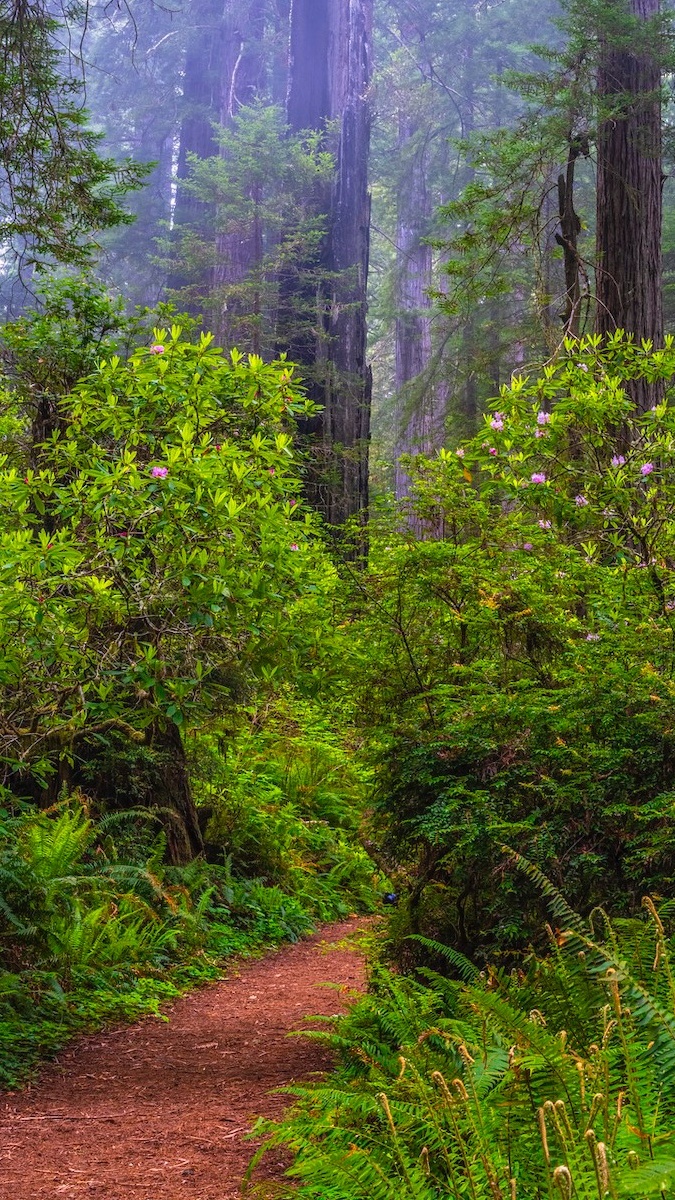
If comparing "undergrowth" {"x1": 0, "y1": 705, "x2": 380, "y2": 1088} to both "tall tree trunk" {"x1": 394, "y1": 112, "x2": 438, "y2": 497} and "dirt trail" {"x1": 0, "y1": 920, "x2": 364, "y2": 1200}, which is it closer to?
"dirt trail" {"x1": 0, "y1": 920, "x2": 364, "y2": 1200}

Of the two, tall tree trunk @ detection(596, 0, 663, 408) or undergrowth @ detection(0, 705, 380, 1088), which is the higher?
tall tree trunk @ detection(596, 0, 663, 408)

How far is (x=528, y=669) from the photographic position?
15.4 feet

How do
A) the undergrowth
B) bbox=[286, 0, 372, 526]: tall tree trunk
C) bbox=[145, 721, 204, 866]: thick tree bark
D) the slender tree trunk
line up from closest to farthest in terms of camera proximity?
the undergrowth < bbox=[145, 721, 204, 866]: thick tree bark < bbox=[286, 0, 372, 526]: tall tree trunk < the slender tree trunk

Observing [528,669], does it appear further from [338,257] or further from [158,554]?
[338,257]

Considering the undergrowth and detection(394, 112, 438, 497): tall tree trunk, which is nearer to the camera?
the undergrowth

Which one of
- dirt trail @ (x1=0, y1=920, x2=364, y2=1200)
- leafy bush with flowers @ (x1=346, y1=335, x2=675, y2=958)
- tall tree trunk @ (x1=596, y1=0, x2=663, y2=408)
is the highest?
tall tree trunk @ (x1=596, y1=0, x2=663, y2=408)

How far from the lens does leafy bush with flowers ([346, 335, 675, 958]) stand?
3717 mm

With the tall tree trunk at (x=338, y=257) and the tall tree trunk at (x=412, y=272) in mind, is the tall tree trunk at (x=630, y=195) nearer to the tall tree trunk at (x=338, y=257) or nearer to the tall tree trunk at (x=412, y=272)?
the tall tree trunk at (x=338, y=257)

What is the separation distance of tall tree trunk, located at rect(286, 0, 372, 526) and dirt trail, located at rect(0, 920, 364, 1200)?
21.3 feet

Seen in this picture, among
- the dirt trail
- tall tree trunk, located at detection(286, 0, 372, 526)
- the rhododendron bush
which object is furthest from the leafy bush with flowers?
tall tree trunk, located at detection(286, 0, 372, 526)

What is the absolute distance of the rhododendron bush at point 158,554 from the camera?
180 inches

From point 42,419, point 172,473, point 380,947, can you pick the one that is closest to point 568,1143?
point 380,947

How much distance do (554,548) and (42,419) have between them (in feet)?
12.3

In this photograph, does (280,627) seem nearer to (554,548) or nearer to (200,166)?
(554,548)
